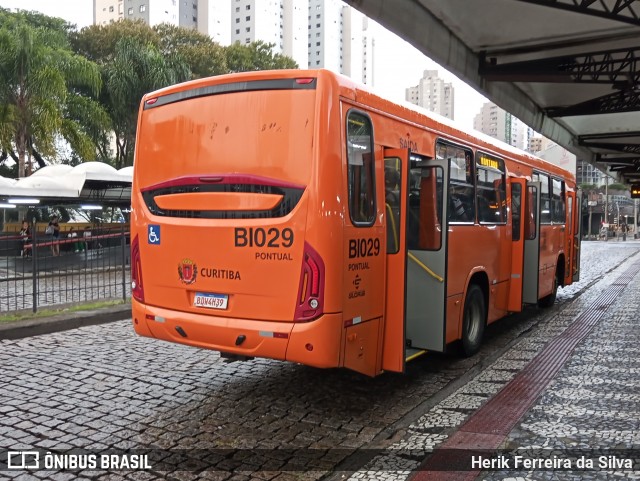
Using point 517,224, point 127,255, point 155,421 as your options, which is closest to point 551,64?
point 517,224

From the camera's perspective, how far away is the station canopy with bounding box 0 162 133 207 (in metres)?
18.4

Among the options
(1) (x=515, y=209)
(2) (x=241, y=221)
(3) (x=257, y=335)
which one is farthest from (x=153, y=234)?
(1) (x=515, y=209)

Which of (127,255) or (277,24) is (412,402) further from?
(277,24)

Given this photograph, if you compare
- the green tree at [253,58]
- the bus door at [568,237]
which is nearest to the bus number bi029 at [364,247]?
the bus door at [568,237]

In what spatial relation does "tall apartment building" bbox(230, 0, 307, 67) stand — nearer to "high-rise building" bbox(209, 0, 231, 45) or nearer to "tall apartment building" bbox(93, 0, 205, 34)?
"high-rise building" bbox(209, 0, 231, 45)

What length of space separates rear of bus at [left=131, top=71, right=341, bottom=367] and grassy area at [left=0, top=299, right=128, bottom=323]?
449 centimetres

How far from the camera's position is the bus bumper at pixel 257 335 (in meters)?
4.63

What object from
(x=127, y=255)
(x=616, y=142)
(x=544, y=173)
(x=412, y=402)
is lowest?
(x=412, y=402)

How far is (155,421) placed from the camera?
5039 millimetres

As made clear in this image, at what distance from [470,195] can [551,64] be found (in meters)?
8.64

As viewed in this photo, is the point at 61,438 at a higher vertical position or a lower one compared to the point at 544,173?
lower

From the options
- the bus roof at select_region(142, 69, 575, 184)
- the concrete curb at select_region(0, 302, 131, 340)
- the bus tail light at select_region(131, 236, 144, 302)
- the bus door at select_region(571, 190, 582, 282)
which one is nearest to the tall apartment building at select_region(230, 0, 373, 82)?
the bus door at select_region(571, 190, 582, 282)

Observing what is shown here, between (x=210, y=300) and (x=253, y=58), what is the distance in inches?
1414

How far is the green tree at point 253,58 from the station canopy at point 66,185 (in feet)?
57.8
